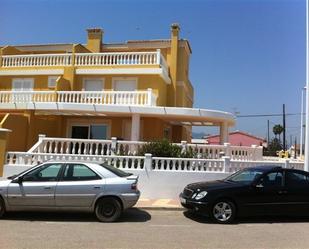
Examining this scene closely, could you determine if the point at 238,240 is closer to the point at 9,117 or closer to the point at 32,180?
the point at 32,180

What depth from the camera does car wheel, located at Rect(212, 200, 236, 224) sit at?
1071 centimetres

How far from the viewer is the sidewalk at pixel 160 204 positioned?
12753 millimetres

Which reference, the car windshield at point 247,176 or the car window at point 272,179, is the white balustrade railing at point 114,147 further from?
the car window at point 272,179

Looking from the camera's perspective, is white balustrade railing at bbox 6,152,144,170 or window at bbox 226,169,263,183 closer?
window at bbox 226,169,263,183

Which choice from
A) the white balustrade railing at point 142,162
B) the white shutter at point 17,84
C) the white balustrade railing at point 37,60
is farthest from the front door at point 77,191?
the white shutter at point 17,84

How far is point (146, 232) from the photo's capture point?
9.15 metres

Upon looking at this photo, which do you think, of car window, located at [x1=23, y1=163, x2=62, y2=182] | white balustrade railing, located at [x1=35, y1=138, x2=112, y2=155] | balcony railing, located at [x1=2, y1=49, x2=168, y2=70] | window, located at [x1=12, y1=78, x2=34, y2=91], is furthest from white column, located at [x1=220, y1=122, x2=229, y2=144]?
car window, located at [x1=23, y1=163, x2=62, y2=182]

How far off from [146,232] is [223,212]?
248 centimetres

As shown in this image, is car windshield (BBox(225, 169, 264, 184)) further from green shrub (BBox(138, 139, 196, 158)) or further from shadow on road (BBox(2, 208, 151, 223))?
green shrub (BBox(138, 139, 196, 158))

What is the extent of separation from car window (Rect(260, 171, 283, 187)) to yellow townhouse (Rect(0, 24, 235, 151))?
32.0 ft

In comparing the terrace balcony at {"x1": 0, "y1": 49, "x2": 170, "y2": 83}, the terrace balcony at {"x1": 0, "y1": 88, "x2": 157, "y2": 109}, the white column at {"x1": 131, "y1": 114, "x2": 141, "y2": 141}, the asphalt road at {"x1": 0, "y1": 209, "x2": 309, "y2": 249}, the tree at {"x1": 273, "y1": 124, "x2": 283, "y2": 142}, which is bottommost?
the asphalt road at {"x1": 0, "y1": 209, "x2": 309, "y2": 249}

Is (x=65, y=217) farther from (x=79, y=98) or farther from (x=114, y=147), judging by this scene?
(x=79, y=98)

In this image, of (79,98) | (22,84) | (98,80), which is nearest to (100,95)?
(79,98)

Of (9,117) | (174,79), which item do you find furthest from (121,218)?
(174,79)
